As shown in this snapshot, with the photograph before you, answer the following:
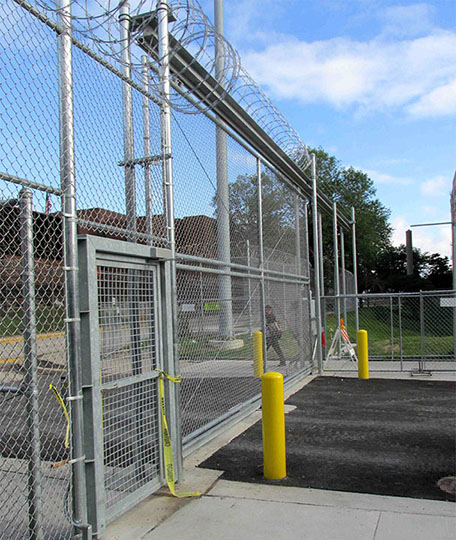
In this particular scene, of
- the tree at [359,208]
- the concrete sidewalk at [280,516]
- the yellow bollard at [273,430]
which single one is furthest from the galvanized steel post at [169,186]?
the tree at [359,208]

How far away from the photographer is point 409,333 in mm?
22641

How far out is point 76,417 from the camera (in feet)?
11.6

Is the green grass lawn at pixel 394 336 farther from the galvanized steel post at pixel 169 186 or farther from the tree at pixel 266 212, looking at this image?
the galvanized steel post at pixel 169 186

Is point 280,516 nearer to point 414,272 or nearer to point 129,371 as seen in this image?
point 129,371

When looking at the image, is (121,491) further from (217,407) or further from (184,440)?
(217,407)

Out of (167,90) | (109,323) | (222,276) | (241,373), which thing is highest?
(167,90)

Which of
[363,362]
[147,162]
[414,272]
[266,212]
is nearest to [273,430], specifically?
[147,162]

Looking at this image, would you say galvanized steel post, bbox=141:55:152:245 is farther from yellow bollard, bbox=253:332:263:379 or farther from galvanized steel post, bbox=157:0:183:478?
yellow bollard, bbox=253:332:263:379

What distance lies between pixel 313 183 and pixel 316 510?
9.00 metres

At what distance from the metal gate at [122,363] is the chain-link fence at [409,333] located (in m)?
8.35

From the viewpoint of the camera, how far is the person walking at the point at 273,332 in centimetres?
952

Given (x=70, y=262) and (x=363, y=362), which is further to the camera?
(x=363, y=362)

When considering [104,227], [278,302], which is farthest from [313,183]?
[104,227]

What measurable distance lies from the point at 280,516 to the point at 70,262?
2.59 m
